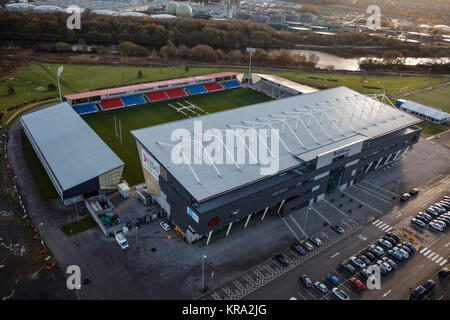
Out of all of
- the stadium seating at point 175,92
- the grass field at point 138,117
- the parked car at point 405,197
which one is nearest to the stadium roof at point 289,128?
the parked car at point 405,197

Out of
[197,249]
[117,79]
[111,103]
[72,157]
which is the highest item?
[117,79]

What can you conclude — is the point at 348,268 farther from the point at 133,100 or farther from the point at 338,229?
the point at 133,100

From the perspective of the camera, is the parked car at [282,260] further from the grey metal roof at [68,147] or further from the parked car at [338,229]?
the grey metal roof at [68,147]

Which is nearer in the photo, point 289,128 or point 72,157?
point 72,157

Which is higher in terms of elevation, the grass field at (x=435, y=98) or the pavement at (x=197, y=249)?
the grass field at (x=435, y=98)

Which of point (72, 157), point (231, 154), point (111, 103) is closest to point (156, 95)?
point (111, 103)

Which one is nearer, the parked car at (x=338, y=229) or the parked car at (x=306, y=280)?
the parked car at (x=306, y=280)
